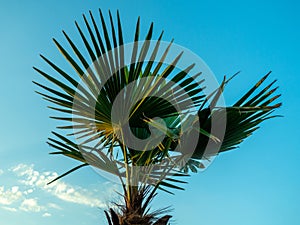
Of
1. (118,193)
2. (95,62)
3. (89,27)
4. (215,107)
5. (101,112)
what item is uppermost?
(89,27)

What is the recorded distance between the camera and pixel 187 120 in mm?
3502

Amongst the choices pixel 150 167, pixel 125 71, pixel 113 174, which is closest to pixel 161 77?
pixel 125 71

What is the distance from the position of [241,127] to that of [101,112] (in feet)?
4.41

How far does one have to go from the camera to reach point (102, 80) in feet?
11.0

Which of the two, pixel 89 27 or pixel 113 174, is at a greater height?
pixel 89 27

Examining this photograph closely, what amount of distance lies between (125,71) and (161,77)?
37cm

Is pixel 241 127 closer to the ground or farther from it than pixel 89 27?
closer to the ground

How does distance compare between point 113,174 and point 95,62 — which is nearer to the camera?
point 95,62

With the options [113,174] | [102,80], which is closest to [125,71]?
[102,80]

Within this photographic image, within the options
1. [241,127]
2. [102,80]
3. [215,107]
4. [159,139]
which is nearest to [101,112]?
[102,80]

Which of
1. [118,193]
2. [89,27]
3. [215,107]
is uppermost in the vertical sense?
[89,27]

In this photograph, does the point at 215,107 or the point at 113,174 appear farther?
the point at 113,174

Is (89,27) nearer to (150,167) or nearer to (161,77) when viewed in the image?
(161,77)

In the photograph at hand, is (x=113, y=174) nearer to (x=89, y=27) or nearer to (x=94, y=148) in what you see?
(x=94, y=148)
